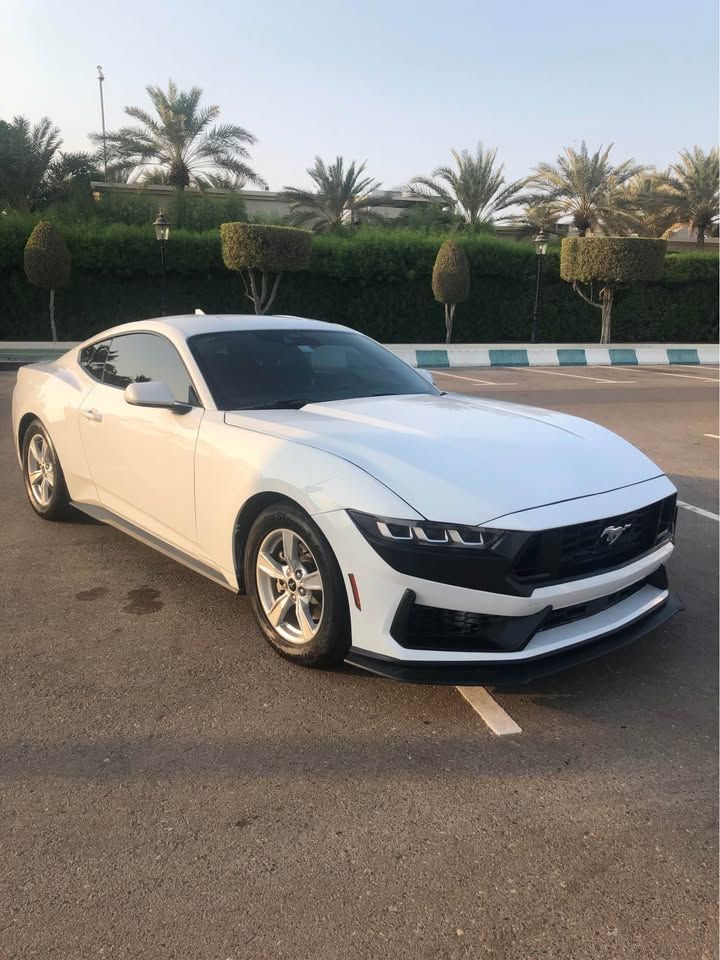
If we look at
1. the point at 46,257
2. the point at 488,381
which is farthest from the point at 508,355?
the point at 46,257

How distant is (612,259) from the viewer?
2516 centimetres

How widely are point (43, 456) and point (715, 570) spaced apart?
14.0 feet

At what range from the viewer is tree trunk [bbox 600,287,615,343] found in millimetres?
26234

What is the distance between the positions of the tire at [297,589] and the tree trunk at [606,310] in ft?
82.7

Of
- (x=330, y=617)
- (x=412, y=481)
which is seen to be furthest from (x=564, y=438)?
(x=330, y=617)


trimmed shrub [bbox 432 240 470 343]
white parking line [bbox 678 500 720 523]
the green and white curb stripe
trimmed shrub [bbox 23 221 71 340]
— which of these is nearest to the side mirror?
white parking line [bbox 678 500 720 523]

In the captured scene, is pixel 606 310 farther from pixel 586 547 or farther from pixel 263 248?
pixel 586 547

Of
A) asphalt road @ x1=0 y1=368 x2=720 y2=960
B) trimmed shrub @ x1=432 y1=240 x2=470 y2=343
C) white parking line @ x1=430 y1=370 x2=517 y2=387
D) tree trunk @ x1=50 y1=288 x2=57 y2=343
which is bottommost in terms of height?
asphalt road @ x1=0 y1=368 x2=720 y2=960

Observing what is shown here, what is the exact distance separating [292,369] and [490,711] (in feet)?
6.68

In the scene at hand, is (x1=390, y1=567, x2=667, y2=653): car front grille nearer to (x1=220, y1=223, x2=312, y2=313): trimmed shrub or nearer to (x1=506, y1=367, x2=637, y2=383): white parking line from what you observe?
(x1=506, y1=367, x2=637, y2=383): white parking line

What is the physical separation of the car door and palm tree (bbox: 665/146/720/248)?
3451 centimetres

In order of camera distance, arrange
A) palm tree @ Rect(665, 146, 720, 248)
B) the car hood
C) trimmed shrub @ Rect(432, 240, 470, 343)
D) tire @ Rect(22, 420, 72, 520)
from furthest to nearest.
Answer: palm tree @ Rect(665, 146, 720, 248) < trimmed shrub @ Rect(432, 240, 470, 343) < tire @ Rect(22, 420, 72, 520) < the car hood

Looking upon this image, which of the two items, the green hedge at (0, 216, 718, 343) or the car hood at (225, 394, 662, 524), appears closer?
the car hood at (225, 394, 662, 524)

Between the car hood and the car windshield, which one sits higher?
the car windshield
